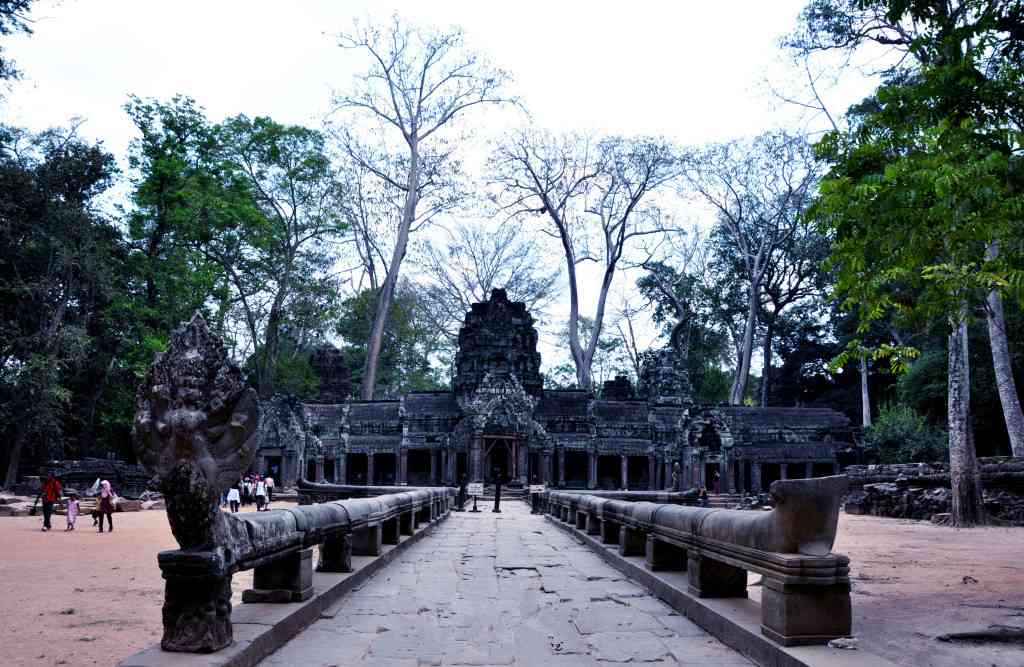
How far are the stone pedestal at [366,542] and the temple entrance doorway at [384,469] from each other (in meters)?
33.5

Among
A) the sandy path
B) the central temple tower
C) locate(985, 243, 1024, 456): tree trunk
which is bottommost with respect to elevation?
the sandy path

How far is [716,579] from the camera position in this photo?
6.08 metres

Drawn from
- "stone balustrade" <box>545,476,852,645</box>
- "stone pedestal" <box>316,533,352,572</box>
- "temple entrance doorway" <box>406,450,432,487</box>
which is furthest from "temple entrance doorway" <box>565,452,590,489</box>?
"stone balustrade" <box>545,476,852,645</box>

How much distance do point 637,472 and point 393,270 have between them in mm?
15927

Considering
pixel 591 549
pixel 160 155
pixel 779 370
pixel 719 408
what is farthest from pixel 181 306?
pixel 779 370

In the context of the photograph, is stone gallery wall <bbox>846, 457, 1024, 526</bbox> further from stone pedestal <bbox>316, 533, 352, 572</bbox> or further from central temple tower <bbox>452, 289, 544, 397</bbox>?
stone pedestal <bbox>316, 533, 352, 572</bbox>

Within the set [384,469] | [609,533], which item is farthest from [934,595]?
[384,469]

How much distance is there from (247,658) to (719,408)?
37259 millimetres

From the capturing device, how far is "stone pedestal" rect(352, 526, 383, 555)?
873 cm

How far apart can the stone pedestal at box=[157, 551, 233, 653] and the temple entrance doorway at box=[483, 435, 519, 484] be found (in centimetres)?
3147

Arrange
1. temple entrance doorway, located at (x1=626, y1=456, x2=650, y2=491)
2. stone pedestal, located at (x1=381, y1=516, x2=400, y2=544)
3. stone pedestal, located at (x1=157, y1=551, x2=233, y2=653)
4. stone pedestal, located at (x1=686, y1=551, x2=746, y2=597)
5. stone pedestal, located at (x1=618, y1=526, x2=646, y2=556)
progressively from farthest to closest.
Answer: temple entrance doorway, located at (x1=626, y1=456, x2=650, y2=491), stone pedestal, located at (x1=381, y1=516, x2=400, y2=544), stone pedestal, located at (x1=618, y1=526, x2=646, y2=556), stone pedestal, located at (x1=686, y1=551, x2=746, y2=597), stone pedestal, located at (x1=157, y1=551, x2=233, y2=653)

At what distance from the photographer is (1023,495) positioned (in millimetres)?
21453

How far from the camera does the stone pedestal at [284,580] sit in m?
5.68

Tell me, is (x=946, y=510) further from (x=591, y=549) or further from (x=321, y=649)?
(x=321, y=649)
